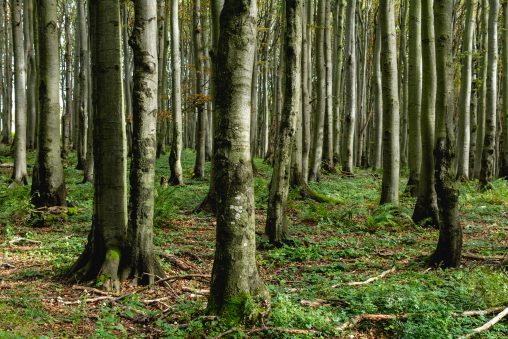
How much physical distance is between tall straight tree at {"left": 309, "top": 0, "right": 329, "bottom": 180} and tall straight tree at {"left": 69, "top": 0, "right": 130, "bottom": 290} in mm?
10494

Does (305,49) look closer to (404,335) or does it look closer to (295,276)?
(295,276)

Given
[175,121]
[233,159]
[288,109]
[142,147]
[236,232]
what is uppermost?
[175,121]

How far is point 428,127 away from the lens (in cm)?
910

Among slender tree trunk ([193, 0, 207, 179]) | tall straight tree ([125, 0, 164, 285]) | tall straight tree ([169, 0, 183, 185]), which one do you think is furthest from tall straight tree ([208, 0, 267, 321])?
slender tree trunk ([193, 0, 207, 179])

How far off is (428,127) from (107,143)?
6164 mm

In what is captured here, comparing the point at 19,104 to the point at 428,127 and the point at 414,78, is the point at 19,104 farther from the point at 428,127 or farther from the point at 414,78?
the point at 428,127

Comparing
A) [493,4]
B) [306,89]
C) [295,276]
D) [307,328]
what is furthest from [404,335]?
[493,4]

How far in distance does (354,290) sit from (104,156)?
11.2 ft

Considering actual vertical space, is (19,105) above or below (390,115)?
above

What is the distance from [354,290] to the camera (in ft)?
17.8

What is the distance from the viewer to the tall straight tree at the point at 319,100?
51.8ft

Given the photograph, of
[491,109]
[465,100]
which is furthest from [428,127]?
[465,100]

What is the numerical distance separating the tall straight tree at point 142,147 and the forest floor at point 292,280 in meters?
0.43

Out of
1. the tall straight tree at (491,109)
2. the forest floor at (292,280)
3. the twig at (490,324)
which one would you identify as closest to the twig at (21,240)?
the forest floor at (292,280)
